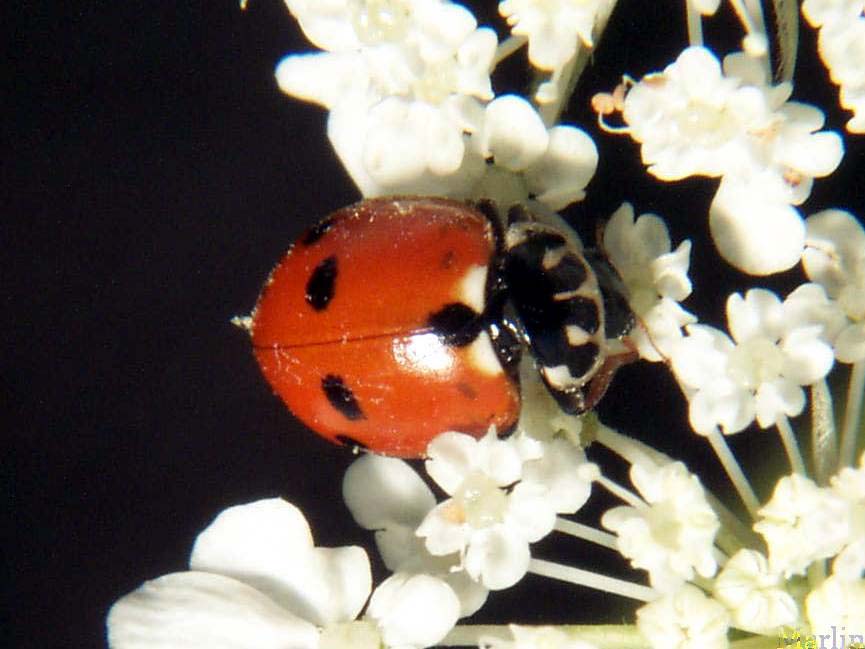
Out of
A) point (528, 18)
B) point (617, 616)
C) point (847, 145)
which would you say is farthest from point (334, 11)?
point (617, 616)

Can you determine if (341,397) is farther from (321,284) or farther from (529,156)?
(529,156)

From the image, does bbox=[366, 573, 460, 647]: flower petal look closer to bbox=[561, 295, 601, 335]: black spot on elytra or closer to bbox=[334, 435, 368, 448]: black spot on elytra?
bbox=[334, 435, 368, 448]: black spot on elytra

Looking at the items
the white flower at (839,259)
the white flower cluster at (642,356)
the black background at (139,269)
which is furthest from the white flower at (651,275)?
the black background at (139,269)

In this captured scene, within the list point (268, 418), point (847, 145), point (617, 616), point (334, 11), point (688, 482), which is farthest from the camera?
point (268, 418)

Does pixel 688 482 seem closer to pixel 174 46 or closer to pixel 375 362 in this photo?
pixel 375 362

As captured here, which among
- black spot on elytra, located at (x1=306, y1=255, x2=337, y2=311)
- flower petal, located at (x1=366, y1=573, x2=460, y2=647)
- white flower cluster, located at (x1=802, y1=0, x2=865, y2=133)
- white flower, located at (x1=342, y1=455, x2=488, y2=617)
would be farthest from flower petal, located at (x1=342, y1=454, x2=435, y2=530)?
white flower cluster, located at (x1=802, y1=0, x2=865, y2=133)

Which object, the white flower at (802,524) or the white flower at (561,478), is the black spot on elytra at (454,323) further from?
the white flower at (802,524)

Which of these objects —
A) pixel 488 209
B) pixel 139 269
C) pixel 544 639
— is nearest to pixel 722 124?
pixel 488 209
